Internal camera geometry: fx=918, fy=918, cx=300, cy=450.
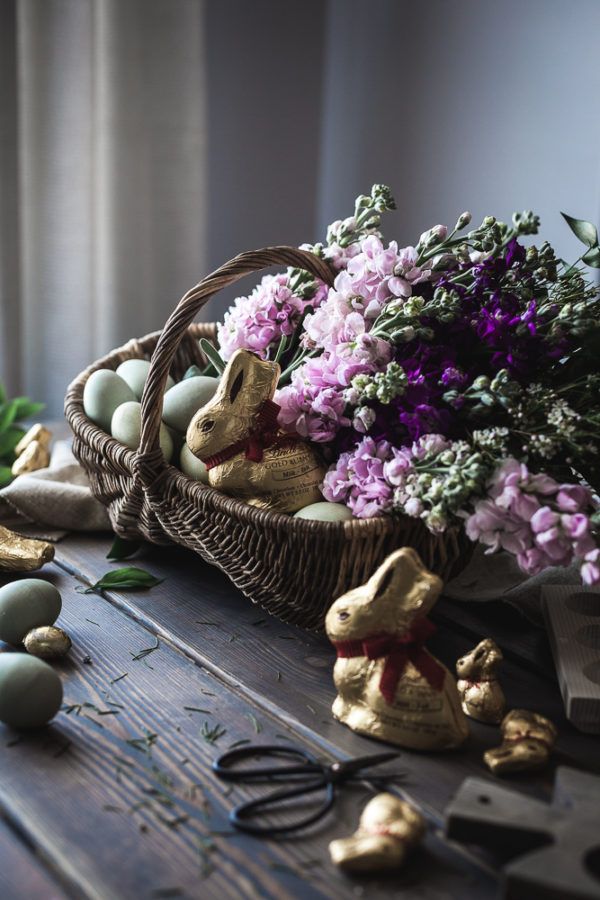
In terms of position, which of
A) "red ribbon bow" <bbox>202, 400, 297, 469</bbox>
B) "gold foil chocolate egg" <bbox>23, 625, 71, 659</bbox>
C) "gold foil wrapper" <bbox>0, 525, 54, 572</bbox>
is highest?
"red ribbon bow" <bbox>202, 400, 297, 469</bbox>

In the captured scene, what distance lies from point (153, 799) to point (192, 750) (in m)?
0.06

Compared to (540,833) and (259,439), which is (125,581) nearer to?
(259,439)

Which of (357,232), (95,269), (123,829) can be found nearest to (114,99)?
(95,269)

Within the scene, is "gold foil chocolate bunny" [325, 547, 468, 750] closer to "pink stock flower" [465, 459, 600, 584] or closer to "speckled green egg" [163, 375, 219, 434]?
"pink stock flower" [465, 459, 600, 584]

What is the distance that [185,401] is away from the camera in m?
1.02

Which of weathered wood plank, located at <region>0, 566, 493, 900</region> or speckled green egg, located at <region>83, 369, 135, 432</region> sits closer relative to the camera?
weathered wood plank, located at <region>0, 566, 493, 900</region>

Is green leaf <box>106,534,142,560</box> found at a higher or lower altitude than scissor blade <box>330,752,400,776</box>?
lower

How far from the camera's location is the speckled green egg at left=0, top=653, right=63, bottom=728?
72cm

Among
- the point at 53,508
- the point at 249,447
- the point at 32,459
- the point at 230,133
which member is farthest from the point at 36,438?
the point at 230,133

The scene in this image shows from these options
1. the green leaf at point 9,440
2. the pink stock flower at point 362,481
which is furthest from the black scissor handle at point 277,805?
the green leaf at point 9,440

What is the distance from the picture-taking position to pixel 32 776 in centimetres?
67

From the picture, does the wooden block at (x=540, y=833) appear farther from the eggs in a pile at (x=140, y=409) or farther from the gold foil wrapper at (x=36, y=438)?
the gold foil wrapper at (x=36, y=438)

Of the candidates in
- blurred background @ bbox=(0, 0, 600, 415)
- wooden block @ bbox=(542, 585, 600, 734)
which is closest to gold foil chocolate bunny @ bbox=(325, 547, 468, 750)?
wooden block @ bbox=(542, 585, 600, 734)

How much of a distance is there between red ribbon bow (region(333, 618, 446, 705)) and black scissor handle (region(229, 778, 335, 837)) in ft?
0.29
